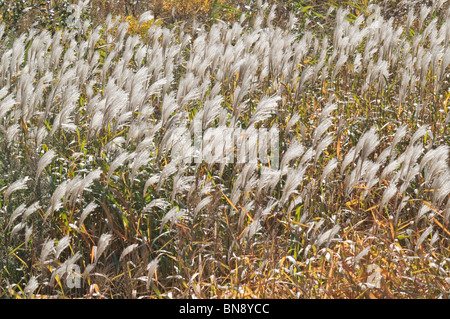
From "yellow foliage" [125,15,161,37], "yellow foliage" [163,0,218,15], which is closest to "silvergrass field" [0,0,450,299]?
"yellow foliage" [125,15,161,37]

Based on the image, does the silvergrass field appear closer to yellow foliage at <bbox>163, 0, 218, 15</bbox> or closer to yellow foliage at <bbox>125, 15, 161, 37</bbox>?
yellow foliage at <bbox>125, 15, 161, 37</bbox>

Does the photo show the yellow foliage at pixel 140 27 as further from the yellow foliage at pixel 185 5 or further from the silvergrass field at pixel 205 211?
the silvergrass field at pixel 205 211

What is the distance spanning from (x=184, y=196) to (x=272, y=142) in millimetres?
629

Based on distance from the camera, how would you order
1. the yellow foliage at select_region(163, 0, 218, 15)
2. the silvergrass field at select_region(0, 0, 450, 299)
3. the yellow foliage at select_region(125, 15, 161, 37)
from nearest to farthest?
the silvergrass field at select_region(0, 0, 450, 299) → the yellow foliage at select_region(125, 15, 161, 37) → the yellow foliage at select_region(163, 0, 218, 15)

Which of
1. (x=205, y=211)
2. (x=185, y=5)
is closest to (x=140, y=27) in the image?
(x=185, y=5)

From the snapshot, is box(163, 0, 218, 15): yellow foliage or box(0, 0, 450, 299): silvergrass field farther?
box(163, 0, 218, 15): yellow foliage

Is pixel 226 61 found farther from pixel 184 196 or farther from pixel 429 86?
pixel 429 86

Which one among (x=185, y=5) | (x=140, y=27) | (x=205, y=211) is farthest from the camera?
(x=185, y=5)

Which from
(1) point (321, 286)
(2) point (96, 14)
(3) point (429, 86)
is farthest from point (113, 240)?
(2) point (96, 14)

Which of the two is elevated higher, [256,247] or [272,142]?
[272,142]

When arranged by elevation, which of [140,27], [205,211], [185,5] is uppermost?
[185,5]

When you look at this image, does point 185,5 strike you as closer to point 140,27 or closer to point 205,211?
point 140,27

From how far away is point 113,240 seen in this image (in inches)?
107
